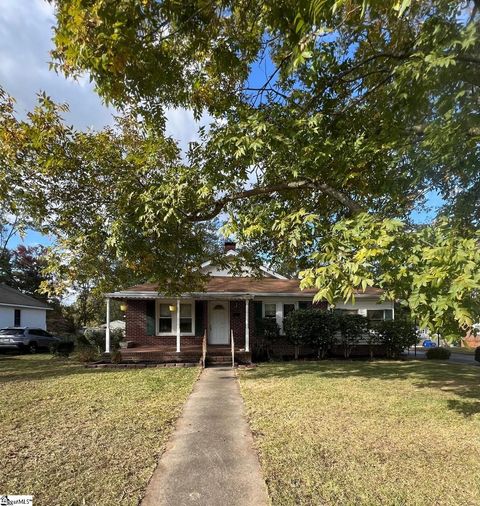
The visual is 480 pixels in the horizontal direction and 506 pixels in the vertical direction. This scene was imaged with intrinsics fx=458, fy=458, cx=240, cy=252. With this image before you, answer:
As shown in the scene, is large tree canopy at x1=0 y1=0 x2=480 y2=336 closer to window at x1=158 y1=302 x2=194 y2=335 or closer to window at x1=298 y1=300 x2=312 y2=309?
window at x1=158 y1=302 x2=194 y2=335

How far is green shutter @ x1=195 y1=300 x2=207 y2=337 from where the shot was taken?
2050 centimetres

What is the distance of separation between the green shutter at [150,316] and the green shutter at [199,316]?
1.92m

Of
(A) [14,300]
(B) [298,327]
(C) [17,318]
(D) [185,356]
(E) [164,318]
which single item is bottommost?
(D) [185,356]

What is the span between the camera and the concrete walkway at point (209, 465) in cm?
439

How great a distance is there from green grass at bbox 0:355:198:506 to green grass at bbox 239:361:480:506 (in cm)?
153

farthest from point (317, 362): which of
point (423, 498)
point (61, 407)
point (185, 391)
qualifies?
point (423, 498)

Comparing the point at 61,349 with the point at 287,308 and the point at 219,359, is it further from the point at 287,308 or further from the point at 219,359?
the point at 287,308

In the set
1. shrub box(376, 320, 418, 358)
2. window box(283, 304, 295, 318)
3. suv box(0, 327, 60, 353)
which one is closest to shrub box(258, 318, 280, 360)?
window box(283, 304, 295, 318)

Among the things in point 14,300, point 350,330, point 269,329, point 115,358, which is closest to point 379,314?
point 350,330

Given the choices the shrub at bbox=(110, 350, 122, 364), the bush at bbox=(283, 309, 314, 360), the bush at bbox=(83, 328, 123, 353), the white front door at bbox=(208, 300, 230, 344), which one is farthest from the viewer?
the bush at bbox=(83, 328, 123, 353)

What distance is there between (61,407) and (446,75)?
8.50 meters

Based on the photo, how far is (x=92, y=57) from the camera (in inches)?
178

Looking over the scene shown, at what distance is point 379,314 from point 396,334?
2.58 m

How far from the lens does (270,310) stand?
21031 mm
